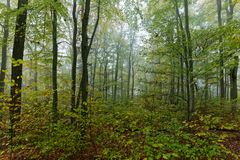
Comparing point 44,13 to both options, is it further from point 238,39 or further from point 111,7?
point 238,39

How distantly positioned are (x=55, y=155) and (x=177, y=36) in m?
5.65

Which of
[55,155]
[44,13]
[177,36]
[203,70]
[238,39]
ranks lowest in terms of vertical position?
[55,155]

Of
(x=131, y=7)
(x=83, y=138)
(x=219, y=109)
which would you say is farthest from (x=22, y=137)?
(x=219, y=109)

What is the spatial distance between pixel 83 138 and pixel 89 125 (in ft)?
1.41

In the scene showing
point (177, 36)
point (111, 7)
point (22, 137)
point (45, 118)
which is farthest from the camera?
point (111, 7)

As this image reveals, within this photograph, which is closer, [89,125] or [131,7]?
[89,125]

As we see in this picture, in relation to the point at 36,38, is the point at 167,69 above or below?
below

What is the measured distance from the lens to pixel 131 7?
308 inches

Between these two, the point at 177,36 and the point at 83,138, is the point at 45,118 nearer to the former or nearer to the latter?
the point at 83,138

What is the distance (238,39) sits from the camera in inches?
218

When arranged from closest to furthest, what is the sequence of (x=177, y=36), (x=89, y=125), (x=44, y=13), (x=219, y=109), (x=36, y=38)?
(x=89, y=125) → (x=44, y=13) → (x=36, y=38) → (x=177, y=36) → (x=219, y=109)

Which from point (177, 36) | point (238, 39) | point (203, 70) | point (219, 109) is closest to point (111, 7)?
point (177, 36)

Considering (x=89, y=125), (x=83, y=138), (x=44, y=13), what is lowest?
(x=83, y=138)

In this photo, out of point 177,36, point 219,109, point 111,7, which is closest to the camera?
point 177,36
